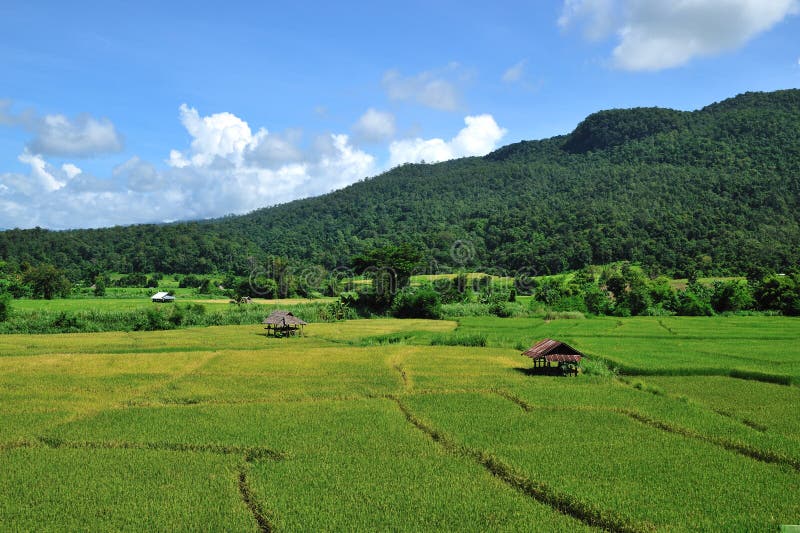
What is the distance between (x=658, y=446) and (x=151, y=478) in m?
13.2

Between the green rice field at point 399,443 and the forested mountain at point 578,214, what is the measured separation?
62.8 metres

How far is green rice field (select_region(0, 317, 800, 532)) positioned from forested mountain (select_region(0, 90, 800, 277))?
62810 mm

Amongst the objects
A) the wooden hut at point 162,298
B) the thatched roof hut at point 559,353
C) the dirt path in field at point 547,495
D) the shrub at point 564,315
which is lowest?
the dirt path in field at point 547,495

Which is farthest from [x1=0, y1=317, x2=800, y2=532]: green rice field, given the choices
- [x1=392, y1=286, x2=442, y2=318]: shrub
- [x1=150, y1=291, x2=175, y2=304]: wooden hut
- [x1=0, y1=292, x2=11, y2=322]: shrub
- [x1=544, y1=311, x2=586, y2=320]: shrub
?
[x1=150, y1=291, x2=175, y2=304]: wooden hut

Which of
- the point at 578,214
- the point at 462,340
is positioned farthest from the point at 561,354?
the point at 578,214

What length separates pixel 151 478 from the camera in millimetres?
12969

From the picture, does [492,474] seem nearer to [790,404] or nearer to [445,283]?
[790,404]

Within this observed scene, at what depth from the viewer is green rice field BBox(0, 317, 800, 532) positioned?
36.8ft

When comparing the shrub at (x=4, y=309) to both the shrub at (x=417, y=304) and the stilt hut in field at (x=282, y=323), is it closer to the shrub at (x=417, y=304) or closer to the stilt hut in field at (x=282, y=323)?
the stilt hut in field at (x=282, y=323)

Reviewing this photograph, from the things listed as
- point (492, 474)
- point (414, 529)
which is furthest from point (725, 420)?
point (414, 529)

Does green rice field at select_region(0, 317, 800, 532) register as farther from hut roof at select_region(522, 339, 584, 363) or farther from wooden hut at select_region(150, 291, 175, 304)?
wooden hut at select_region(150, 291, 175, 304)

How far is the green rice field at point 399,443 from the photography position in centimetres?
1122

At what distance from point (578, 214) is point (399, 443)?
97.8m

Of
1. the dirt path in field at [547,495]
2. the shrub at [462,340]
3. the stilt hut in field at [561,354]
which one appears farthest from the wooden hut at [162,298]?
the dirt path in field at [547,495]
